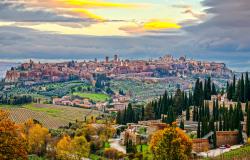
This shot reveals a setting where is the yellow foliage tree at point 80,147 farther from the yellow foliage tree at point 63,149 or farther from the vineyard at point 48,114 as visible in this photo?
the vineyard at point 48,114

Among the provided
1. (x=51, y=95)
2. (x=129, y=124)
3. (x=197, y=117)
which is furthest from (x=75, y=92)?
(x=197, y=117)

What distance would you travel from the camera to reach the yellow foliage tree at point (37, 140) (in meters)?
65.8

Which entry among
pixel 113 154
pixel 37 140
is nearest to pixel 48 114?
pixel 37 140

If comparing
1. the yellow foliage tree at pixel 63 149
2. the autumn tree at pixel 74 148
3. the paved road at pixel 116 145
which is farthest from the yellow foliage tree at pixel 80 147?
the paved road at pixel 116 145

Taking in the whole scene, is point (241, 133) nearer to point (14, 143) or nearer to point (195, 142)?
point (195, 142)

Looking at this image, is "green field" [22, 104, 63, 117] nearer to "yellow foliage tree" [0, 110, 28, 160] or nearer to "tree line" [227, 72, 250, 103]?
"tree line" [227, 72, 250, 103]

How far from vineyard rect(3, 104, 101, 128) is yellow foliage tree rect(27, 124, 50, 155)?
28.9 meters

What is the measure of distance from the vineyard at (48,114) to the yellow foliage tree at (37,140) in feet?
94.8

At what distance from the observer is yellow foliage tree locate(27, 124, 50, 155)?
65812mm

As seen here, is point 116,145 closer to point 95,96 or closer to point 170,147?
point 170,147

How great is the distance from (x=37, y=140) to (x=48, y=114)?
49.3 meters

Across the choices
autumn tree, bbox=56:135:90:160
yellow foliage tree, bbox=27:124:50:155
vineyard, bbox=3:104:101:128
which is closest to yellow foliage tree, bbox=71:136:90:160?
autumn tree, bbox=56:135:90:160

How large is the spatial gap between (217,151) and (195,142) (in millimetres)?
2551

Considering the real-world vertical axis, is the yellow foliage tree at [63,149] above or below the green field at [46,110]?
above
